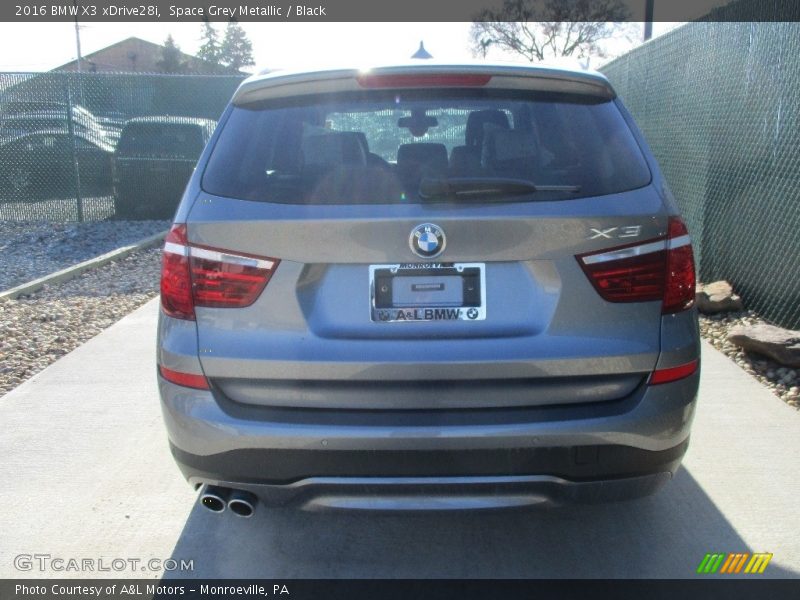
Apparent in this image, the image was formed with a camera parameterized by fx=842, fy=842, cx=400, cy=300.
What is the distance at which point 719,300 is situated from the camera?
6.94m

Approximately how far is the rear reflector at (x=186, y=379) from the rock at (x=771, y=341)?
417 centimetres

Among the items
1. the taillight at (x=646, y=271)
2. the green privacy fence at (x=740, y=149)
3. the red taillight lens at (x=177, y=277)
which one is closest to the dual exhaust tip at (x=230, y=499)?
the red taillight lens at (x=177, y=277)

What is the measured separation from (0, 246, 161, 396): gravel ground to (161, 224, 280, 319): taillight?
10.9ft

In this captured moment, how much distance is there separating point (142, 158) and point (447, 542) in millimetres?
11466

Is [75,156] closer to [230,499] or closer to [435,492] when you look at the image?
[230,499]

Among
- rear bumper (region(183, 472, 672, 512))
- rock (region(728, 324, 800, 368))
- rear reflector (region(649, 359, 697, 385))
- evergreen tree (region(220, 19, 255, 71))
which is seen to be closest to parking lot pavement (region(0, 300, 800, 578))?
rear bumper (region(183, 472, 672, 512))

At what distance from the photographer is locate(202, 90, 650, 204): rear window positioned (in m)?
2.75

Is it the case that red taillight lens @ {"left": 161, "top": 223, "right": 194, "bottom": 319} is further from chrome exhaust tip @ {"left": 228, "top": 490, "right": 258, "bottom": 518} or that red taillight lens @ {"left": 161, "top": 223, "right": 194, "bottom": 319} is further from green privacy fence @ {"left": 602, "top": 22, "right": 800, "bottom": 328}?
green privacy fence @ {"left": 602, "top": 22, "right": 800, "bottom": 328}

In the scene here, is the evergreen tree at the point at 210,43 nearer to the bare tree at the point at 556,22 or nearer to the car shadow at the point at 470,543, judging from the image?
the bare tree at the point at 556,22

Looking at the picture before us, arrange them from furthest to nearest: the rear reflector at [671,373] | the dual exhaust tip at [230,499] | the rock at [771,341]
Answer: the rock at [771,341] < the dual exhaust tip at [230,499] < the rear reflector at [671,373]

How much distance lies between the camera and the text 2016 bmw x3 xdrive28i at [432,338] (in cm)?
264

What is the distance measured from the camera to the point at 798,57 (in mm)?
5988

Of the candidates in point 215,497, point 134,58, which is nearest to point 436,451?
point 215,497

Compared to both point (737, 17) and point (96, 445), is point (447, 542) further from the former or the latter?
point (737, 17)
